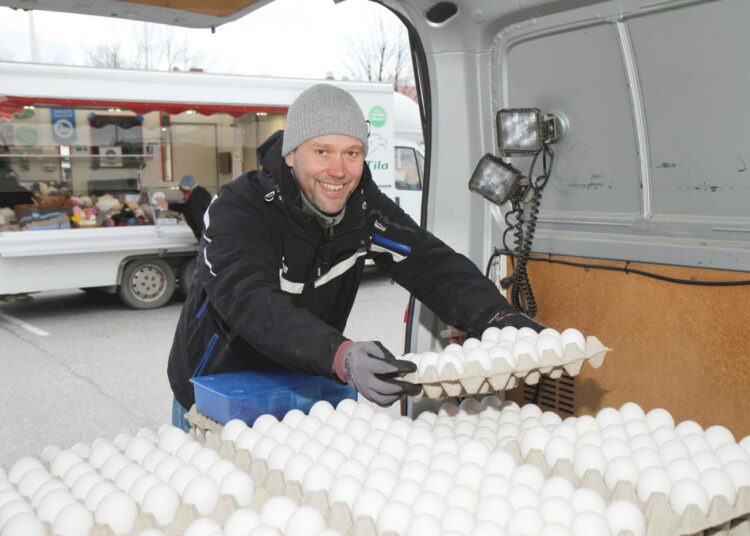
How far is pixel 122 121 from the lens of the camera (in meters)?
11.2

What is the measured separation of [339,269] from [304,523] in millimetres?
1467

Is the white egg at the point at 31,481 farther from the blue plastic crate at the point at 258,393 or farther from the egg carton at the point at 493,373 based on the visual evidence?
the egg carton at the point at 493,373

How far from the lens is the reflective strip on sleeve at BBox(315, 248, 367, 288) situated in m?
3.08

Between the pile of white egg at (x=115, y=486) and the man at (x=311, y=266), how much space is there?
43 cm

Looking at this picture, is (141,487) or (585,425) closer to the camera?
(141,487)

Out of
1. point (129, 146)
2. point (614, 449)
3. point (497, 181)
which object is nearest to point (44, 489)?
point (614, 449)

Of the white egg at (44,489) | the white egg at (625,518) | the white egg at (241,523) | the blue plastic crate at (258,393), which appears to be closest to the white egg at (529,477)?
the white egg at (625,518)

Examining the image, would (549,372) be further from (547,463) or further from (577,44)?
(577,44)

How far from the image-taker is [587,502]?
186 centimetres

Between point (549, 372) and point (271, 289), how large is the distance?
0.96 meters

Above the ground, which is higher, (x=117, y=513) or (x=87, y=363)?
(x=117, y=513)

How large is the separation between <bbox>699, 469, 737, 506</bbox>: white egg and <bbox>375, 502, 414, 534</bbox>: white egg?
77 centimetres

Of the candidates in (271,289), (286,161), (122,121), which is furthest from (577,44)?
(122,121)

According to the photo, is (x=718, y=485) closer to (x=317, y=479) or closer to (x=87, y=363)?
(x=317, y=479)
